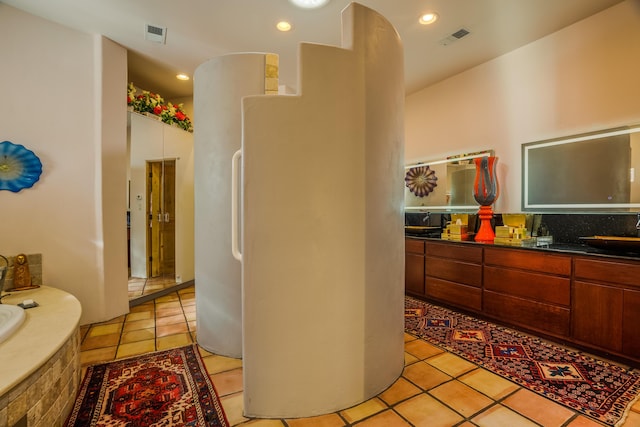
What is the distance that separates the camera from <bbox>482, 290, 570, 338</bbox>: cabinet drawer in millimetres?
2523

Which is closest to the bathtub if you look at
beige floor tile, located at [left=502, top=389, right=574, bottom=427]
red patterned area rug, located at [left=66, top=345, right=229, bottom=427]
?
red patterned area rug, located at [left=66, top=345, right=229, bottom=427]

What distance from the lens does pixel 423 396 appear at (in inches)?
74.8

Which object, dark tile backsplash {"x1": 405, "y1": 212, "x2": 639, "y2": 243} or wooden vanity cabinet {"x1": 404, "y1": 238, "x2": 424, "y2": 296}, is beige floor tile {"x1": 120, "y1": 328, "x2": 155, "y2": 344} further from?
dark tile backsplash {"x1": 405, "y1": 212, "x2": 639, "y2": 243}

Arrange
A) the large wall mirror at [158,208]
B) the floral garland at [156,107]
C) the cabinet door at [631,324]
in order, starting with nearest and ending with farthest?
the cabinet door at [631,324]
the floral garland at [156,107]
the large wall mirror at [158,208]

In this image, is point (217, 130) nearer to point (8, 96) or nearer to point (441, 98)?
point (8, 96)

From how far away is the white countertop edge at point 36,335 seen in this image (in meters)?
1.38

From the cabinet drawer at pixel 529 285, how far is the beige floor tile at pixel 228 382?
2.48 metres

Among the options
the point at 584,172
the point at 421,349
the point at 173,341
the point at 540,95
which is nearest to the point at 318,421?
the point at 421,349

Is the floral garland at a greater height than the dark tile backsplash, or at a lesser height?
greater

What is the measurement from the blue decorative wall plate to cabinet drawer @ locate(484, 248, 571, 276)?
4.48 m

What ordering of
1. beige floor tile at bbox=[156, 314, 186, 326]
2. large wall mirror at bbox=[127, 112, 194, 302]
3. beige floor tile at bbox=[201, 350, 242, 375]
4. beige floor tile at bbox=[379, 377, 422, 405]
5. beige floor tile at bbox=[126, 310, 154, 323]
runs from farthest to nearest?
large wall mirror at bbox=[127, 112, 194, 302], beige floor tile at bbox=[126, 310, 154, 323], beige floor tile at bbox=[156, 314, 186, 326], beige floor tile at bbox=[201, 350, 242, 375], beige floor tile at bbox=[379, 377, 422, 405]

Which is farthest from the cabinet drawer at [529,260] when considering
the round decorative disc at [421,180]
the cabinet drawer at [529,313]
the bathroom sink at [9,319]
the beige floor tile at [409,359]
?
the bathroom sink at [9,319]

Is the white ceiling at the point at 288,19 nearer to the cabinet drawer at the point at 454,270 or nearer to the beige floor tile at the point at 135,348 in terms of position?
the cabinet drawer at the point at 454,270

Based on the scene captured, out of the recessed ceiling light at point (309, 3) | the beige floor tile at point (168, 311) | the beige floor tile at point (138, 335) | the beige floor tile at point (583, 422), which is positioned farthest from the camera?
the beige floor tile at point (168, 311)
